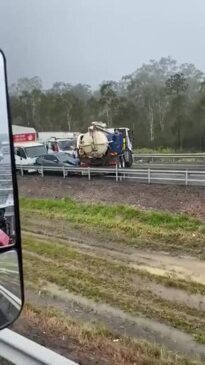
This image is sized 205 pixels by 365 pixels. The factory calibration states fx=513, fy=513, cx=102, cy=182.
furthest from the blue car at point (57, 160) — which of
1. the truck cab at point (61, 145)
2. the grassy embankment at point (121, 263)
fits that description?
the grassy embankment at point (121, 263)

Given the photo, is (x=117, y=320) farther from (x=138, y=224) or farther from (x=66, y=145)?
(x=66, y=145)

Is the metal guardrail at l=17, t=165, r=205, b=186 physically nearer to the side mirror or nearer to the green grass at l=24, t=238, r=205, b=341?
the green grass at l=24, t=238, r=205, b=341

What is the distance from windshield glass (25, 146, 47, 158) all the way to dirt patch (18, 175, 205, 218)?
5.10 meters

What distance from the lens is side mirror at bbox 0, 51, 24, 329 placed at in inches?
85.0

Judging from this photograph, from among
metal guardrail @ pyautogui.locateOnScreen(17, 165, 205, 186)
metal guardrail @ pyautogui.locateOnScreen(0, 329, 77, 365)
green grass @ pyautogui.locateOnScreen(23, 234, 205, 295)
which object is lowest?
green grass @ pyautogui.locateOnScreen(23, 234, 205, 295)

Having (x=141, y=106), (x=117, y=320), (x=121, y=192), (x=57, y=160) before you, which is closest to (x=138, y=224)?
(x=121, y=192)

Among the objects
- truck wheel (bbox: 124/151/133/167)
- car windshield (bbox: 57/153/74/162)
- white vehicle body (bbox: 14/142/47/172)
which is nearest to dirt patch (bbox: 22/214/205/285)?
truck wheel (bbox: 124/151/133/167)

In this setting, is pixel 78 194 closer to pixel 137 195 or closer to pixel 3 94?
pixel 137 195

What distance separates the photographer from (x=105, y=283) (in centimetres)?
1088

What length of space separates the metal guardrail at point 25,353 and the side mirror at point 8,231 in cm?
153

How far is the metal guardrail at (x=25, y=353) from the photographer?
146 inches

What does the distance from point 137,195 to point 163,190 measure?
100 centimetres

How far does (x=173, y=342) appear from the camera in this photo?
7.64 metres

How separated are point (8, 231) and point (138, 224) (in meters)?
14.5
